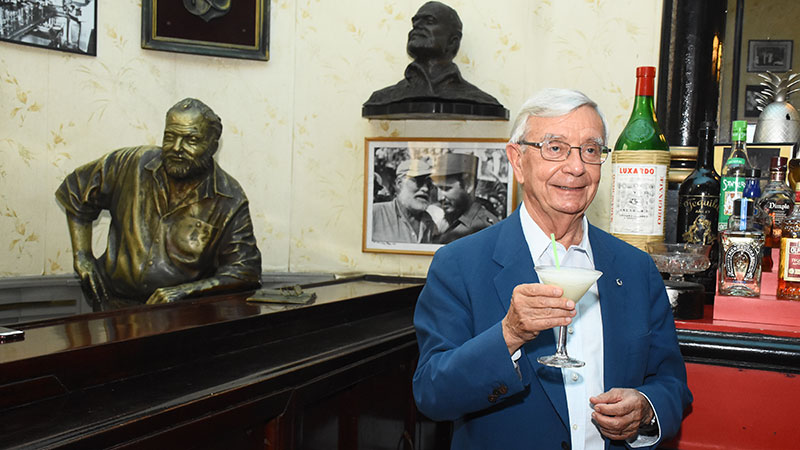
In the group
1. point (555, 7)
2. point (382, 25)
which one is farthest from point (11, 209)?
point (555, 7)

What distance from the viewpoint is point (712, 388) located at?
1.98m

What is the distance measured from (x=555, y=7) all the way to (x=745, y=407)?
2.64m

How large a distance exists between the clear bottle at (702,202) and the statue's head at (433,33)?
5.46 feet

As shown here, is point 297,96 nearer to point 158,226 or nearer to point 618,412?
point 158,226

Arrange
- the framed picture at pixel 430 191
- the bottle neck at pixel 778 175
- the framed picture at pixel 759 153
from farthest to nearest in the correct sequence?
the framed picture at pixel 430 191 → the framed picture at pixel 759 153 → the bottle neck at pixel 778 175

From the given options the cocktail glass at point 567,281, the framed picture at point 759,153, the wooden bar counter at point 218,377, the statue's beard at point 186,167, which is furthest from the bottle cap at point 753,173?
the statue's beard at point 186,167

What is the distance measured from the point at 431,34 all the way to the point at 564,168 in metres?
2.26

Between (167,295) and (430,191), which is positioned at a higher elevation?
(430,191)

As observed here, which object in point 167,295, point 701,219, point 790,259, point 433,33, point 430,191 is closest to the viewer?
point 790,259

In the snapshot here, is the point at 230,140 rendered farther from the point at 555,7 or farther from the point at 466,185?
the point at 555,7

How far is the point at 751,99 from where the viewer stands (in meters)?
3.66

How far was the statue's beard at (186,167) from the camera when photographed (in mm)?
2982

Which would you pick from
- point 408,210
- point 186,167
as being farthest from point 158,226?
point 408,210

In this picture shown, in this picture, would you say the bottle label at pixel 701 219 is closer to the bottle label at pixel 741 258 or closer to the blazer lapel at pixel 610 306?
the bottle label at pixel 741 258
